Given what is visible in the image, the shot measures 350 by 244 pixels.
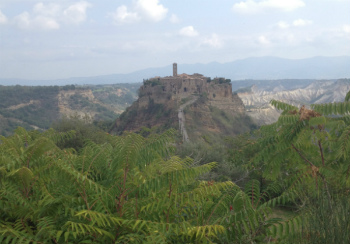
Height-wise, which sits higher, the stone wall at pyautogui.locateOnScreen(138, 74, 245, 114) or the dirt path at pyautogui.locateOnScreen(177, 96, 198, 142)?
the stone wall at pyautogui.locateOnScreen(138, 74, 245, 114)

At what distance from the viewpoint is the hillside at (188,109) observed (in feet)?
181

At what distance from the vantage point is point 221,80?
3081 inches

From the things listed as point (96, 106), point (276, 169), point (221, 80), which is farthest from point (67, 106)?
point (276, 169)

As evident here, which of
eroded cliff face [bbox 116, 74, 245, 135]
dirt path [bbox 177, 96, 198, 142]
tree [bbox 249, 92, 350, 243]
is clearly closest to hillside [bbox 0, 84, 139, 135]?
eroded cliff face [bbox 116, 74, 245, 135]

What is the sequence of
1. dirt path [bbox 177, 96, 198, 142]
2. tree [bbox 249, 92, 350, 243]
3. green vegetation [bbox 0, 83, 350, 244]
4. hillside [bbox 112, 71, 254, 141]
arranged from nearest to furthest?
green vegetation [bbox 0, 83, 350, 244] < tree [bbox 249, 92, 350, 243] < dirt path [bbox 177, 96, 198, 142] < hillside [bbox 112, 71, 254, 141]

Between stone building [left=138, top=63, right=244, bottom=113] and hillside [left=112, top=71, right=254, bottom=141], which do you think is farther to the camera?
stone building [left=138, top=63, right=244, bottom=113]

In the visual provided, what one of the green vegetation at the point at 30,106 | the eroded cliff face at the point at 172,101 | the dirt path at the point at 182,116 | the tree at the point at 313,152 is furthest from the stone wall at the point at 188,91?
the tree at the point at 313,152

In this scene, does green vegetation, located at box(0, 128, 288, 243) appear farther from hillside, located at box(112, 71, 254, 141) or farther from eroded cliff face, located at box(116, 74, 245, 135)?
eroded cliff face, located at box(116, 74, 245, 135)

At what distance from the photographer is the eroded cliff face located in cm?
5978

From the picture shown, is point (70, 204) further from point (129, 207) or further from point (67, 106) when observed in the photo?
point (67, 106)

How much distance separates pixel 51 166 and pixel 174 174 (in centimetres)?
144

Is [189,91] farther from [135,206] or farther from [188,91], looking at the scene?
[135,206]

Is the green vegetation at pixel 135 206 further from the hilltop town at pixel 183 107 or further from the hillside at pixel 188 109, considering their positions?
the hilltop town at pixel 183 107

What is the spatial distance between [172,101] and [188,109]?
7365 millimetres
